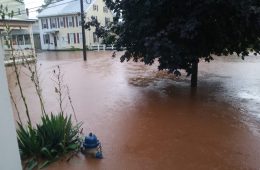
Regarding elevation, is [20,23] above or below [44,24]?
below

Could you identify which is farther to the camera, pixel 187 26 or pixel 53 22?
pixel 53 22

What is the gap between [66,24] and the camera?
29.0 m

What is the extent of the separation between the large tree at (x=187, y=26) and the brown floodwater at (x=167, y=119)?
123cm

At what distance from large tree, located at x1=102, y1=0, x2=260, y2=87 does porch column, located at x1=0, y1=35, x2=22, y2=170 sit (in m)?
4.36

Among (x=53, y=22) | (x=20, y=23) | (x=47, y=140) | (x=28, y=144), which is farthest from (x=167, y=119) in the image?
(x=53, y=22)

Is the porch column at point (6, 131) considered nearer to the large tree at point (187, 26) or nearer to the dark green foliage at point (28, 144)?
the dark green foliage at point (28, 144)

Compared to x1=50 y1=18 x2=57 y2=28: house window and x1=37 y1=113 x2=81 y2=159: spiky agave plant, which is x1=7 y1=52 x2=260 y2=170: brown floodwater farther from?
x1=50 y1=18 x2=57 y2=28: house window

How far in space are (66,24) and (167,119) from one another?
26.0m

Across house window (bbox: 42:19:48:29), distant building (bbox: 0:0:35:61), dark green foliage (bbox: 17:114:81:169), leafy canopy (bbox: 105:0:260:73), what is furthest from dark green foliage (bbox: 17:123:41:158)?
house window (bbox: 42:19:48:29)

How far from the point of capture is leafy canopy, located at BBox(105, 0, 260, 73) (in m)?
5.73

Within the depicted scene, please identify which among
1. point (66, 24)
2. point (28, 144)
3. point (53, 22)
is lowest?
point (28, 144)

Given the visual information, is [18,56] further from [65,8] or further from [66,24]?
[65,8]

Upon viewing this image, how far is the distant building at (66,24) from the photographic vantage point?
28.4 meters

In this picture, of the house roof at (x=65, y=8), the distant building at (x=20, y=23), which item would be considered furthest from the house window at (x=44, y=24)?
the distant building at (x=20, y=23)
